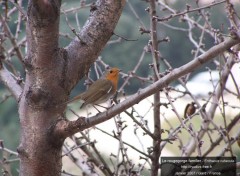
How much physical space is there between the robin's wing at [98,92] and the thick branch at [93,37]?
1.56 ft

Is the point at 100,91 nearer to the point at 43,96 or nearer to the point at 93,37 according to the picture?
the point at 93,37

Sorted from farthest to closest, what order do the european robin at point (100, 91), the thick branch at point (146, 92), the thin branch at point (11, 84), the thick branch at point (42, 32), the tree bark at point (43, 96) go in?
the european robin at point (100, 91), the thin branch at point (11, 84), the tree bark at point (43, 96), the thick branch at point (42, 32), the thick branch at point (146, 92)

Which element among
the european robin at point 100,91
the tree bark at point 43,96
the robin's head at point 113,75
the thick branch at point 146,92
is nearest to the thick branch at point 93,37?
the tree bark at point 43,96

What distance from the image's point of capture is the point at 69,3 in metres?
4.40

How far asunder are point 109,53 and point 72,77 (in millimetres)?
2276

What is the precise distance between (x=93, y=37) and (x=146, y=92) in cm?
46

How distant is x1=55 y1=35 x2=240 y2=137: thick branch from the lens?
1.14 meters

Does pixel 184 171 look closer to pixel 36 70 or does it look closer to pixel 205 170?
pixel 205 170

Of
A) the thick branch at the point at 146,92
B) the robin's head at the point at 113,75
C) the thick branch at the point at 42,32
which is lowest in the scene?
the thick branch at the point at 146,92

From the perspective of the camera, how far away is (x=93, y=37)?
64.5 inches

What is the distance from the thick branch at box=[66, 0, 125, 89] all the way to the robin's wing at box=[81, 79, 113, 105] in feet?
1.56

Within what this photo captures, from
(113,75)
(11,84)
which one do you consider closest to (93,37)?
(11,84)

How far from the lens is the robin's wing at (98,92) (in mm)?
2102

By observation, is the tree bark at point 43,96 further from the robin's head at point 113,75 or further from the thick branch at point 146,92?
Answer: the robin's head at point 113,75
